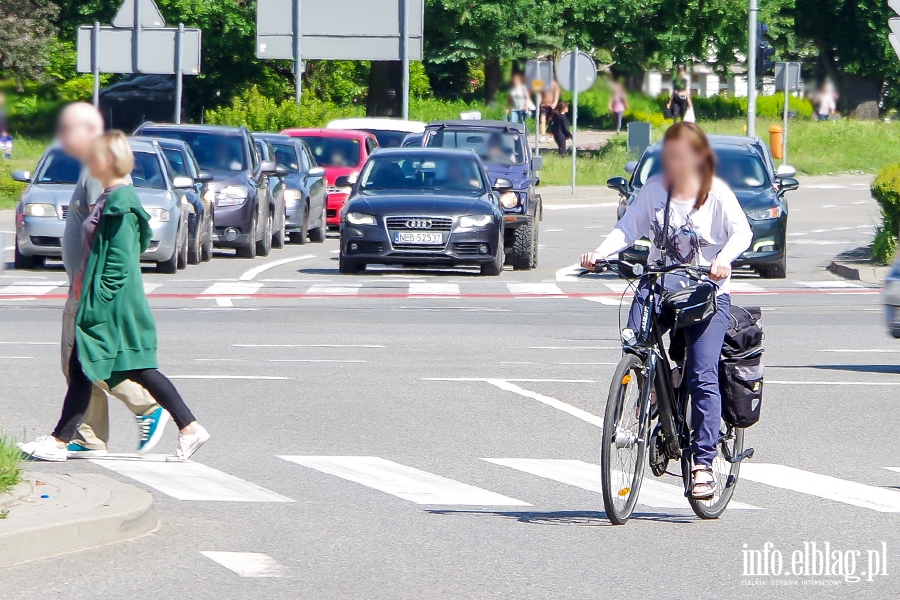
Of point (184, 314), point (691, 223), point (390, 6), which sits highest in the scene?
point (390, 6)

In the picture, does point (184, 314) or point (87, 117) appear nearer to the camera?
point (87, 117)

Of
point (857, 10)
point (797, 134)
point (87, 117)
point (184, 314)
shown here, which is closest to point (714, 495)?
point (87, 117)

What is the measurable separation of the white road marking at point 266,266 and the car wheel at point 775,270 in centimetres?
638

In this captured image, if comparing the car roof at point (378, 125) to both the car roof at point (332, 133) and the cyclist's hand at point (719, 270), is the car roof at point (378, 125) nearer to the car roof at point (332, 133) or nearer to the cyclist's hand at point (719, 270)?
the car roof at point (332, 133)

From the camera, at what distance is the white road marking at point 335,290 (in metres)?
20.4

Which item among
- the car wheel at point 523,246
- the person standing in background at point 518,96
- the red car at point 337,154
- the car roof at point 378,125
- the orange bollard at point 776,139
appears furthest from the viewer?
the orange bollard at point 776,139

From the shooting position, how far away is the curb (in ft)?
21.9

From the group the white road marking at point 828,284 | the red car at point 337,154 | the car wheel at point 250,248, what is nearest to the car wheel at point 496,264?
the white road marking at point 828,284

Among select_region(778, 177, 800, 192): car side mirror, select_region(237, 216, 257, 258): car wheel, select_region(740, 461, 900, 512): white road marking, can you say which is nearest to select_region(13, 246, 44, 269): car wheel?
select_region(237, 216, 257, 258): car wheel

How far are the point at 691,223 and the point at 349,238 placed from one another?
14858 mm

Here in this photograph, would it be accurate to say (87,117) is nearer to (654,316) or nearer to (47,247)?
(654,316)

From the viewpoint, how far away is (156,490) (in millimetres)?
8281

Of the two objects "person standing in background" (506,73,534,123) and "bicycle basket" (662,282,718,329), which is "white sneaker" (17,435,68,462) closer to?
"bicycle basket" (662,282,718,329)

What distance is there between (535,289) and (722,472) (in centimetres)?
1332
